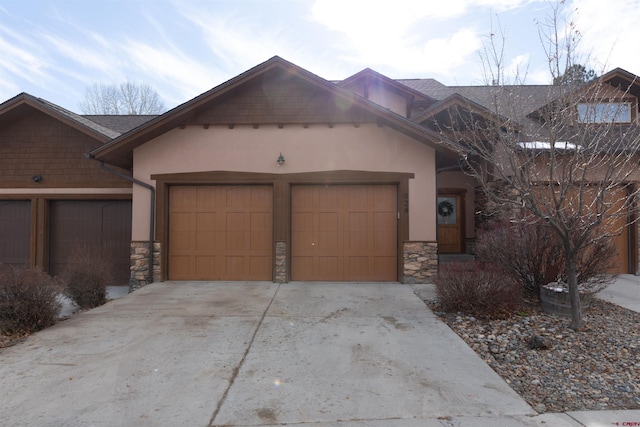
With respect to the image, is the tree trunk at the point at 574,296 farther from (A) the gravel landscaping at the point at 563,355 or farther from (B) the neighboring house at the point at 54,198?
(B) the neighboring house at the point at 54,198

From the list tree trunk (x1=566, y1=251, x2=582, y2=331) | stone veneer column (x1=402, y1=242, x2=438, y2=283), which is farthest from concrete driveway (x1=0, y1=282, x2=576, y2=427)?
stone veneer column (x1=402, y1=242, x2=438, y2=283)

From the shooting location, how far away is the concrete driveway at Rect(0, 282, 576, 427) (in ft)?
9.37

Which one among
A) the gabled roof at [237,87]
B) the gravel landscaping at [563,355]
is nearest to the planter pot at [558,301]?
the gravel landscaping at [563,355]

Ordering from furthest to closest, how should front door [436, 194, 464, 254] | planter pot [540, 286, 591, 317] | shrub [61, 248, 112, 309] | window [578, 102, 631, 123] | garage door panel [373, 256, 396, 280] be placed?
1. front door [436, 194, 464, 254]
2. garage door panel [373, 256, 396, 280]
3. shrub [61, 248, 112, 309]
4. planter pot [540, 286, 591, 317]
5. window [578, 102, 631, 123]

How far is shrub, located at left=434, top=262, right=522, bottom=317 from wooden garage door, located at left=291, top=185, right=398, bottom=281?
7.71ft

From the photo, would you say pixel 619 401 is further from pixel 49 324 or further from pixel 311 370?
pixel 49 324

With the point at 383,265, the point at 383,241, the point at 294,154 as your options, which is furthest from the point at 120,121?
the point at 383,265

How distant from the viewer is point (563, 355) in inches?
154

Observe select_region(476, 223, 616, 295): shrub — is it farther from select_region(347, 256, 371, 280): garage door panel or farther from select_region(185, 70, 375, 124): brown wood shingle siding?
select_region(185, 70, 375, 124): brown wood shingle siding

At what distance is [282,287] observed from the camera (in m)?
7.45

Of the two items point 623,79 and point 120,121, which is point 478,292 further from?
point 120,121

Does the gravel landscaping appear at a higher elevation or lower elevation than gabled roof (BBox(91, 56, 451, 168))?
lower

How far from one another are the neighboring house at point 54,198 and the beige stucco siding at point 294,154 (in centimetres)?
183

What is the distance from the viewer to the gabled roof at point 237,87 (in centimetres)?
742
